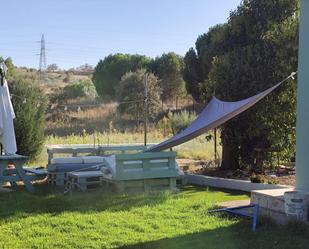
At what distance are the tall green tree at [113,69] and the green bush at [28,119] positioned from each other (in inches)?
946

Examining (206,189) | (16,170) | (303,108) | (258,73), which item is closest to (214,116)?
(206,189)

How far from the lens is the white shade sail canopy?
901cm

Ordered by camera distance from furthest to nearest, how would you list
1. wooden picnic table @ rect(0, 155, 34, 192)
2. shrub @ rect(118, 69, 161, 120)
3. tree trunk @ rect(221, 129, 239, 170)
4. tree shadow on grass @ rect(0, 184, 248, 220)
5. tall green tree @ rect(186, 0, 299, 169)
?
shrub @ rect(118, 69, 161, 120)
tree trunk @ rect(221, 129, 239, 170)
tall green tree @ rect(186, 0, 299, 169)
wooden picnic table @ rect(0, 155, 34, 192)
tree shadow on grass @ rect(0, 184, 248, 220)

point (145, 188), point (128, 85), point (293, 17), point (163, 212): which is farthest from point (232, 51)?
point (128, 85)

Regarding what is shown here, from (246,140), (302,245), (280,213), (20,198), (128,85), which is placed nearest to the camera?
(302,245)

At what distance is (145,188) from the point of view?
9.20 m

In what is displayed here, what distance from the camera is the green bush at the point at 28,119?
546 inches

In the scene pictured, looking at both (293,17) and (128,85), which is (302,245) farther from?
(128,85)

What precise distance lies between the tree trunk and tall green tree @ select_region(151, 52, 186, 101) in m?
24.5

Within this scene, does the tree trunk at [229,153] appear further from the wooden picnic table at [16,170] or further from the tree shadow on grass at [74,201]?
the wooden picnic table at [16,170]

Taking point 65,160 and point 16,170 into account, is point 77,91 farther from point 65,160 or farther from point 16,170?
point 16,170

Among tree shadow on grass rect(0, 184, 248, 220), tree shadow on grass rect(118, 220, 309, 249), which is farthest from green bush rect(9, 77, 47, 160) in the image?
tree shadow on grass rect(118, 220, 309, 249)

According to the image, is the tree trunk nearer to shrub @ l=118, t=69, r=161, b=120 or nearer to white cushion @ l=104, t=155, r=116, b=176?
white cushion @ l=104, t=155, r=116, b=176

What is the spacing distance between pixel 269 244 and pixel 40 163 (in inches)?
390
